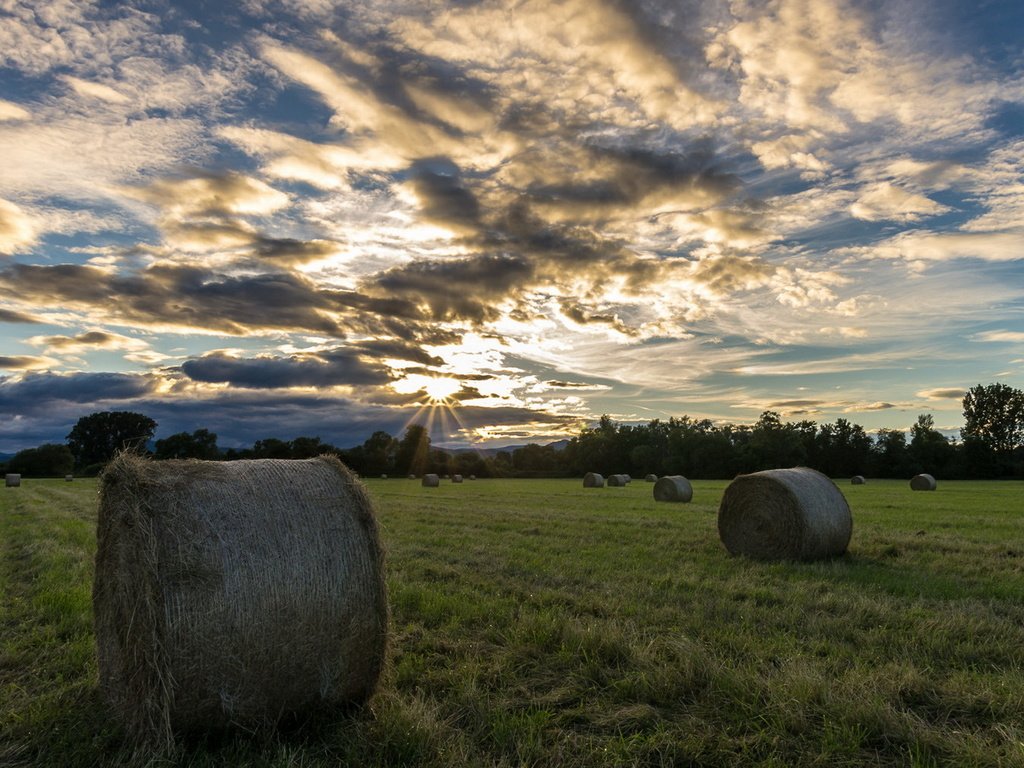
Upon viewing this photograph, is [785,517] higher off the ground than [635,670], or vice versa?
[785,517]

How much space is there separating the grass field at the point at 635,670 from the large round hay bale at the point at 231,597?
0.27 m

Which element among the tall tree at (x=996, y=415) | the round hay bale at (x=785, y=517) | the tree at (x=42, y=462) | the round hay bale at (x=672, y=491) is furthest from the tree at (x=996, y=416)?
the tree at (x=42, y=462)

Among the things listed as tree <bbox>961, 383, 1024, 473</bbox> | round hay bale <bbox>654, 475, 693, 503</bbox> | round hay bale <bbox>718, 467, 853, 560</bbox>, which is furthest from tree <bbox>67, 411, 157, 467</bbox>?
tree <bbox>961, 383, 1024, 473</bbox>

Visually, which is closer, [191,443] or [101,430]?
[191,443]

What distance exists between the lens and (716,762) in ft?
14.0

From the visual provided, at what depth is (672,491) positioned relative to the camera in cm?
2858

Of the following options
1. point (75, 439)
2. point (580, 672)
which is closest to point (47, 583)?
point (580, 672)

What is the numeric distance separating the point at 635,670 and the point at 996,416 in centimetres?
10793

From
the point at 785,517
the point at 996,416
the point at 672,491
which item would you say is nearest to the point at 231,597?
the point at 785,517

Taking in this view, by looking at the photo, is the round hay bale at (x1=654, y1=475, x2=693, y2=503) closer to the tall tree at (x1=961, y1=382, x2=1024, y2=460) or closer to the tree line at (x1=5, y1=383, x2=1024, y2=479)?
the tree line at (x1=5, y1=383, x2=1024, y2=479)

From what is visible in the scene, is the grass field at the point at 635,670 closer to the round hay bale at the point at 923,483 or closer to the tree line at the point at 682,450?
the round hay bale at the point at 923,483

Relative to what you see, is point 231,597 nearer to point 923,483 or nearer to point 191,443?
point 923,483

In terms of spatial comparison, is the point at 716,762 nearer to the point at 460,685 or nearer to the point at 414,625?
the point at 460,685

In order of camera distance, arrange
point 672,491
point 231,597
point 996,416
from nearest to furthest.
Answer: point 231,597
point 672,491
point 996,416
